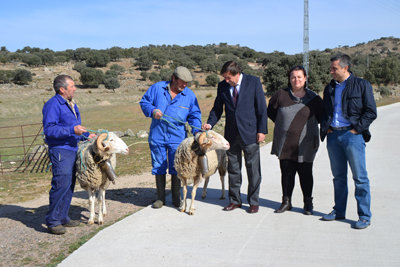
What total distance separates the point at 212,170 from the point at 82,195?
10.5ft

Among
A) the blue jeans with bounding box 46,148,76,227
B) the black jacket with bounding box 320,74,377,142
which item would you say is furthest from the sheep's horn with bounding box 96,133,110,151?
the black jacket with bounding box 320,74,377,142

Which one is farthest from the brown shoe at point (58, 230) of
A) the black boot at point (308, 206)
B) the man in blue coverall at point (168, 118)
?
the black boot at point (308, 206)

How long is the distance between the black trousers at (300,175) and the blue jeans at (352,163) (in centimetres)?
45

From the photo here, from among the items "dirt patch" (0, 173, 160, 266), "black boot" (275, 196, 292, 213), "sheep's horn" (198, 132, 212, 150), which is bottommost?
"dirt patch" (0, 173, 160, 266)

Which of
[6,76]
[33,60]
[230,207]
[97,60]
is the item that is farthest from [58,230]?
[97,60]

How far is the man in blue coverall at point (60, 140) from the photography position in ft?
17.5

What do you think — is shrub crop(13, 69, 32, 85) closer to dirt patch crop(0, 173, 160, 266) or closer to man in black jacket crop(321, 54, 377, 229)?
dirt patch crop(0, 173, 160, 266)

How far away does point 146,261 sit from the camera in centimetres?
432

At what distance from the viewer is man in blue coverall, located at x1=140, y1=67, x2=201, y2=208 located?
6316 mm

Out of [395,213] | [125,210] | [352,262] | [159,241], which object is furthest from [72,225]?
[395,213]

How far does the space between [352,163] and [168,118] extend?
2829 mm

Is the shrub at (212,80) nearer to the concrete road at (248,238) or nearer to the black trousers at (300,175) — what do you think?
the concrete road at (248,238)

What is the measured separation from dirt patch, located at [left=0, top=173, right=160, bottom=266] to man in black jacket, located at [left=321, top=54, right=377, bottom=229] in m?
3.51

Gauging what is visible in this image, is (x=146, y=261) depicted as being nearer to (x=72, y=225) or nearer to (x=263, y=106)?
(x=72, y=225)
